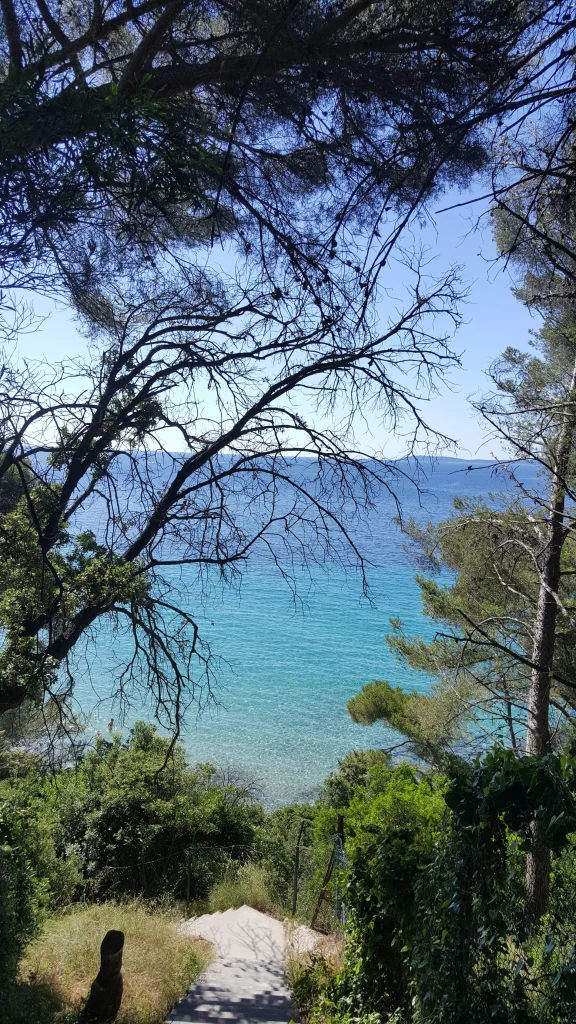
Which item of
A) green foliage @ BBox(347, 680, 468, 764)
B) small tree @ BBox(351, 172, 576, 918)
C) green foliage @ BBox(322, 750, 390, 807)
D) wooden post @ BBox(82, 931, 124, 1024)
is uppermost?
small tree @ BBox(351, 172, 576, 918)

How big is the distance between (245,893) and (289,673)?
22.3 metres

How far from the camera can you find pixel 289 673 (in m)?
31.8

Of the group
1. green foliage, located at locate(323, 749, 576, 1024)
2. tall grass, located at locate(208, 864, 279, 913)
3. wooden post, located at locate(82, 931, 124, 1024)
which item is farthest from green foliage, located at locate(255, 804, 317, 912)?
green foliage, located at locate(323, 749, 576, 1024)

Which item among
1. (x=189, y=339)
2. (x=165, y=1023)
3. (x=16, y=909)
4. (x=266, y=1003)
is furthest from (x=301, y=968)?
(x=189, y=339)

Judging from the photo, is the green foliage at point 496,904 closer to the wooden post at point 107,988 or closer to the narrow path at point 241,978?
the narrow path at point 241,978

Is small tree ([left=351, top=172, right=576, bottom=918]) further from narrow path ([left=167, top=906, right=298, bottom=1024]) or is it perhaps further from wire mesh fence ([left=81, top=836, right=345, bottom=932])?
wire mesh fence ([left=81, top=836, right=345, bottom=932])

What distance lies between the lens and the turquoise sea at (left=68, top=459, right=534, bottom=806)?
75.9 feet

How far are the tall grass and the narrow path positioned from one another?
112cm

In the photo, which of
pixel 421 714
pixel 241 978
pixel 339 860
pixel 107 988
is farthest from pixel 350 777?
pixel 107 988

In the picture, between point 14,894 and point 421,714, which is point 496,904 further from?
point 421,714

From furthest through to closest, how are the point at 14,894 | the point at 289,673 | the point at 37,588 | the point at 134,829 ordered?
the point at 289,673
the point at 134,829
the point at 14,894
the point at 37,588

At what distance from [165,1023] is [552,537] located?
6.19m

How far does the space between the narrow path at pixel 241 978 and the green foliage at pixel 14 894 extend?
1.35m

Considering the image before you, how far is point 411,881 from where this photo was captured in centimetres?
390
